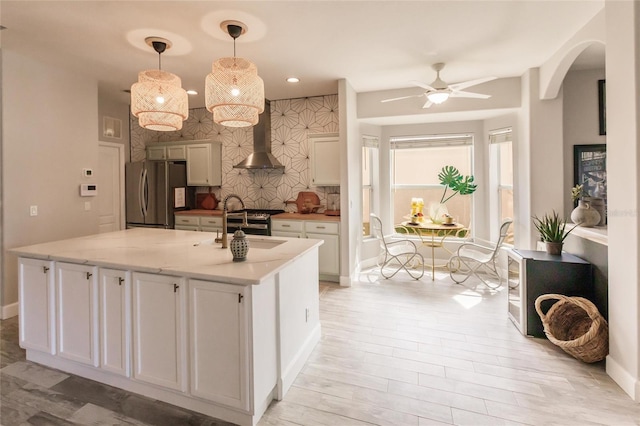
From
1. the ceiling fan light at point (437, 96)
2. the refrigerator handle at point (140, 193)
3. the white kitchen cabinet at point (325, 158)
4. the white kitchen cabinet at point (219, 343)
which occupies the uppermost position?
the ceiling fan light at point (437, 96)

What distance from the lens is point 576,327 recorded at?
8.46 ft

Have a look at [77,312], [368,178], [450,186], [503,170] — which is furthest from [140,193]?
[503,170]

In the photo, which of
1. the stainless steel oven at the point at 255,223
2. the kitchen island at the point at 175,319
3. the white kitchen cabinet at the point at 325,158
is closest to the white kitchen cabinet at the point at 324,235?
the stainless steel oven at the point at 255,223

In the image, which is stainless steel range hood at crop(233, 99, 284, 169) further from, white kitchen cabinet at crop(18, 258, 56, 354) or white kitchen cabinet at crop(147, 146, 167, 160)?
white kitchen cabinet at crop(18, 258, 56, 354)

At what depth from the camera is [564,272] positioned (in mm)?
2682

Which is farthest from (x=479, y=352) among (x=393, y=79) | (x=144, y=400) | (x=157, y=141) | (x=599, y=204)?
(x=157, y=141)

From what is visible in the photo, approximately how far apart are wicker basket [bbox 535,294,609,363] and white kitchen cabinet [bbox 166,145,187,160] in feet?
17.4

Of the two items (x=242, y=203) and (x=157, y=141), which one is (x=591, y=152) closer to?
(x=242, y=203)

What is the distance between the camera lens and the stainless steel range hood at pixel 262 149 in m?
4.85

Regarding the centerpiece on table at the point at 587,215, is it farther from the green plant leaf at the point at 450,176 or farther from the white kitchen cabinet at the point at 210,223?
the white kitchen cabinet at the point at 210,223

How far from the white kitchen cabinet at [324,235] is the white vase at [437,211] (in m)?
1.64

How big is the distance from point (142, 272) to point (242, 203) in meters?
3.55

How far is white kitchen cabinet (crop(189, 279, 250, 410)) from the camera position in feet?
5.65

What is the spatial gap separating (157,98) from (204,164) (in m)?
3.02
